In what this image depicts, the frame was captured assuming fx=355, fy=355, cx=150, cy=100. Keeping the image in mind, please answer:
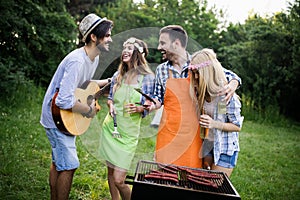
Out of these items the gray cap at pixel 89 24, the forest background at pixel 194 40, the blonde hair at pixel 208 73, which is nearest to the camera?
the blonde hair at pixel 208 73

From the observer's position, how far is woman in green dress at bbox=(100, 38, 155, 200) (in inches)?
123

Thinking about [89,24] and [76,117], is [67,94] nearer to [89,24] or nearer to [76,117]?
[76,117]

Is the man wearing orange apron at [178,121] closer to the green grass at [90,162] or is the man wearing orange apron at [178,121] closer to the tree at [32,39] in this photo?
the green grass at [90,162]

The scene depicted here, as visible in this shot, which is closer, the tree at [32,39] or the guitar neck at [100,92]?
the guitar neck at [100,92]

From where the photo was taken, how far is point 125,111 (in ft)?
10.2

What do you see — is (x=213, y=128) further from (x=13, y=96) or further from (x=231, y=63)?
(x=231, y=63)

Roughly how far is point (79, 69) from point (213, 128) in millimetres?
1127

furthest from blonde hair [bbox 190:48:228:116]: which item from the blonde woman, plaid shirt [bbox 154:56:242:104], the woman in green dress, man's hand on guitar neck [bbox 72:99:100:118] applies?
man's hand on guitar neck [bbox 72:99:100:118]

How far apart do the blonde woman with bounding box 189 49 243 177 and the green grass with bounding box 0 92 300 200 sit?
1165 mm

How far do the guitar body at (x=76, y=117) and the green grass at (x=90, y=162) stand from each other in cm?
28

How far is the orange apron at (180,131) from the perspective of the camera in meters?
2.65

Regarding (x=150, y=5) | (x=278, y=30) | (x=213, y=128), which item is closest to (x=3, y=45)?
(x=150, y=5)

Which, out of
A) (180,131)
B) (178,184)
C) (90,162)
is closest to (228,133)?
(180,131)

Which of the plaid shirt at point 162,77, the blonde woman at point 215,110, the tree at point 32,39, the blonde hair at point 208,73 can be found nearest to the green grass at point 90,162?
the plaid shirt at point 162,77
